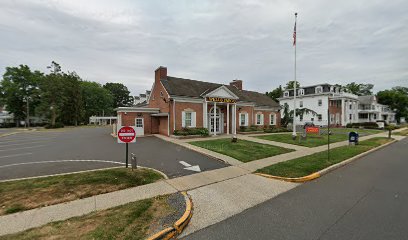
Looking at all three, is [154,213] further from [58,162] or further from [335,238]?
[58,162]

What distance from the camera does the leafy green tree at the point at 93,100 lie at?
62.8 m

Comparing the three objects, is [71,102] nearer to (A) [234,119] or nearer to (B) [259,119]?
(A) [234,119]

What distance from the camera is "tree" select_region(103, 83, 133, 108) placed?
85688 millimetres

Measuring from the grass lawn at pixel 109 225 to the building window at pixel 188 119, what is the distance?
52.6ft

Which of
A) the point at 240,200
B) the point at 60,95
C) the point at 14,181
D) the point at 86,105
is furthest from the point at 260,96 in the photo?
the point at 86,105

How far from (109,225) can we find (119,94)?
9335cm

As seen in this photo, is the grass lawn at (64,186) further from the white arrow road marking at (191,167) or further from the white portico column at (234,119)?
the white portico column at (234,119)

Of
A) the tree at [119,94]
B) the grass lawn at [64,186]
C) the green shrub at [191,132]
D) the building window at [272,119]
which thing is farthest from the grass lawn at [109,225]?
the tree at [119,94]

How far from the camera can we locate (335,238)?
3.54m

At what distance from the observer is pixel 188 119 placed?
20984 millimetres

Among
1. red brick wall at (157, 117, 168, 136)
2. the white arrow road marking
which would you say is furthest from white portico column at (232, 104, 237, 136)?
the white arrow road marking

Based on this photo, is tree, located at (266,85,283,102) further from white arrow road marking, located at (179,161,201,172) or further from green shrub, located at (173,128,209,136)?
white arrow road marking, located at (179,161,201,172)

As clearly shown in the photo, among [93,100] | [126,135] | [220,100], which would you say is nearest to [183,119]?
[220,100]

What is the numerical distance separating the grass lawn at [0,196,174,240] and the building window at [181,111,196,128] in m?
16.0
